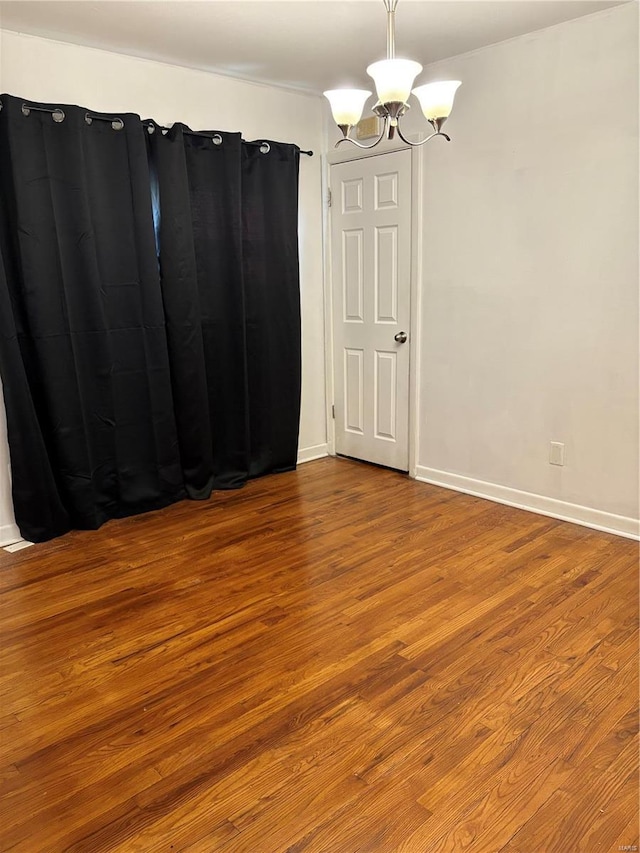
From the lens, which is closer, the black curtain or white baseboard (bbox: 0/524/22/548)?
the black curtain

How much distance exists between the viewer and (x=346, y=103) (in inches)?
89.8

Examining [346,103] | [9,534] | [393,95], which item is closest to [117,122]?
[346,103]

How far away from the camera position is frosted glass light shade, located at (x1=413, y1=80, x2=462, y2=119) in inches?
86.2

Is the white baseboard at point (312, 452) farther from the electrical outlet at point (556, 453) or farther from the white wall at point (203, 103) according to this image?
the electrical outlet at point (556, 453)

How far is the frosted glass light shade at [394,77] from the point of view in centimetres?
204

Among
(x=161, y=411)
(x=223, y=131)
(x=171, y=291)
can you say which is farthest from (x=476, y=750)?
(x=223, y=131)

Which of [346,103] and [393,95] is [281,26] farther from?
[393,95]

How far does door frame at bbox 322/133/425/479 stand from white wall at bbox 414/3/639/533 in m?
0.06

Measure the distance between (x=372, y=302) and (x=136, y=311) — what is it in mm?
1614

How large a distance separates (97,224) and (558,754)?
3162mm

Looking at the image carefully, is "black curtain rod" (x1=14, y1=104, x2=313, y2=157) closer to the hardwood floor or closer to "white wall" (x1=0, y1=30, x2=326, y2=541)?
"white wall" (x1=0, y1=30, x2=326, y2=541)

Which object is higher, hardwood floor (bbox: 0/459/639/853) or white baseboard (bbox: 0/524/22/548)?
white baseboard (bbox: 0/524/22/548)

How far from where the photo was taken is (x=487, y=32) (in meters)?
3.19

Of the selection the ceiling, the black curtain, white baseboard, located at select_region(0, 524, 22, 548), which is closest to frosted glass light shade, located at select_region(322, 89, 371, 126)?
the ceiling
